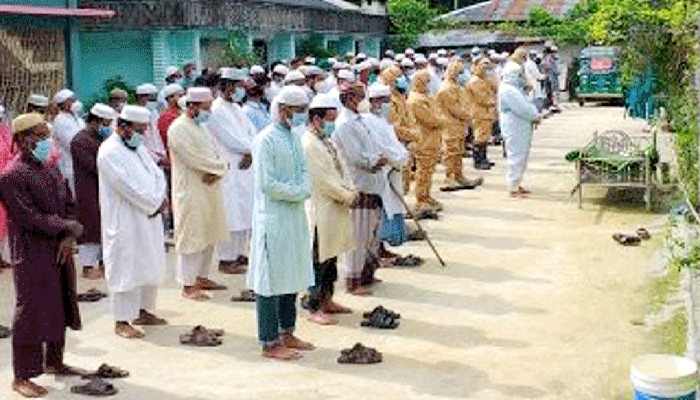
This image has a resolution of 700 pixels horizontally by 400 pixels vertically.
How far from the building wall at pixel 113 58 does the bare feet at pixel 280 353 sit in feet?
34.7

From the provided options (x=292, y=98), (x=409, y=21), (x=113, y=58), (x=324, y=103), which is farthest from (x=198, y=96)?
(x=409, y=21)

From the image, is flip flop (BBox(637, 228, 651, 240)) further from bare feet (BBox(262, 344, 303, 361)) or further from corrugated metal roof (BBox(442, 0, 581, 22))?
corrugated metal roof (BBox(442, 0, 581, 22))

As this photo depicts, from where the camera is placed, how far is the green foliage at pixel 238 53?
18234 millimetres

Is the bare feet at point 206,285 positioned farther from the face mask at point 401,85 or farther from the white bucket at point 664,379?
the white bucket at point 664,379

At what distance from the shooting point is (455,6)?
43312 mm

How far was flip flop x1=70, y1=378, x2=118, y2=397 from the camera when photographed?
226 inches

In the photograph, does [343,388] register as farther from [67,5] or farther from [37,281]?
[67,5]

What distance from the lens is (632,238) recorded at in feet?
30.6

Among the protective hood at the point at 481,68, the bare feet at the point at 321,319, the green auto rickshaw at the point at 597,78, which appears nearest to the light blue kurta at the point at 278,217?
the bare feet at the point at 321,319

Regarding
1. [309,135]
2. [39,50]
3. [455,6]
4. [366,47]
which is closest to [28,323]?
[309,135]

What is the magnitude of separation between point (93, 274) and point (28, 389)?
10.2 feet

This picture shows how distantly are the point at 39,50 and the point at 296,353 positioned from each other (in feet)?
29.4

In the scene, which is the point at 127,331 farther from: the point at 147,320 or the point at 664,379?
the point at 664,379

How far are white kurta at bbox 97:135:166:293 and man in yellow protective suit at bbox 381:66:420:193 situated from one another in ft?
11.6
